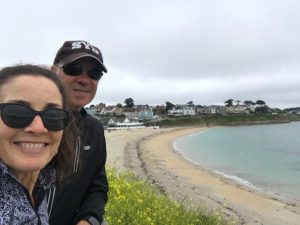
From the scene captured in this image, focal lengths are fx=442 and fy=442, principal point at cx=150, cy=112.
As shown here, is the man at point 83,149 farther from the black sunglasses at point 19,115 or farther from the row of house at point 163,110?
the row of house at point 163,110

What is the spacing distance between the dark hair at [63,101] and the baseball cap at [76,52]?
0.72m

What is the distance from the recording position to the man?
271cm

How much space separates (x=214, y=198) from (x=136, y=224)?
11.5 m

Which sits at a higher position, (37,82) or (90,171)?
(37,82)

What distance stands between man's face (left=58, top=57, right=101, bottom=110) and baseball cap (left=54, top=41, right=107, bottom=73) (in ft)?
0.11

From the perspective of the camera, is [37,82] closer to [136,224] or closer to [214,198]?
[136,224]

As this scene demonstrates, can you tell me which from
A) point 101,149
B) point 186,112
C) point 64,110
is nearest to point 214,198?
point 101,149

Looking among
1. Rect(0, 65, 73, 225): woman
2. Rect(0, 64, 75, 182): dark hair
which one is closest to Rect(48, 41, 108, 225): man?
Rect(0, 64, 75, 182): dark hair

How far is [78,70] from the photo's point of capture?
2.97 metres

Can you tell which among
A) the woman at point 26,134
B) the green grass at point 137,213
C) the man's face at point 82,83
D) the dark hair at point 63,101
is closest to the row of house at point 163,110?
the green grass at point 137,213

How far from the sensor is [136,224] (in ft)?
Answer: 17.6

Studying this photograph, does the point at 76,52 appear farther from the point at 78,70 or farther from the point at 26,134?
the point at 26,134

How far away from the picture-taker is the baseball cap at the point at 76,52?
9.46 feet

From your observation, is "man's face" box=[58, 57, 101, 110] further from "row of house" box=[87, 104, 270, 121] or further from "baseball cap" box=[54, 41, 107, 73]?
"row of house" box=[87, 104, 270, 121]
